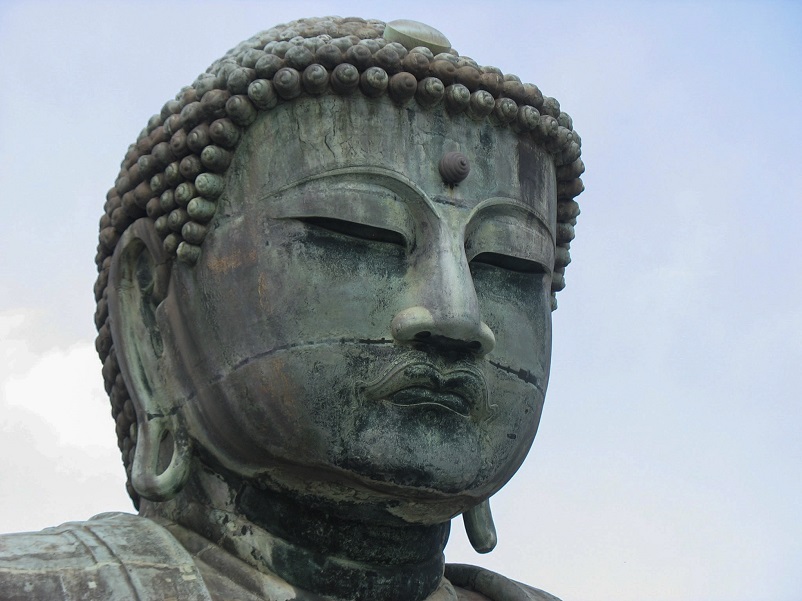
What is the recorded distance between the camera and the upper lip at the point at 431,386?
6266 mm

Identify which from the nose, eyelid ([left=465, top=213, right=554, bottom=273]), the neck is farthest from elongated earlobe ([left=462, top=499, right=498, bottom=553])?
eyelid ([left=465, top=213, right=554, bottom=273])

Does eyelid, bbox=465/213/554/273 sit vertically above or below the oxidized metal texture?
below

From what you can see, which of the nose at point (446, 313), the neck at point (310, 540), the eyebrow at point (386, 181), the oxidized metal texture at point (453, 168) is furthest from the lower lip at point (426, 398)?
the oxidized metal texture at point (453, 168)

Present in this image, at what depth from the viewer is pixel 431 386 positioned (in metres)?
6.35

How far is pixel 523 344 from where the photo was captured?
6.80 metres

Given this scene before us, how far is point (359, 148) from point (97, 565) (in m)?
2.12

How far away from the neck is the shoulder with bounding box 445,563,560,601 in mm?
807

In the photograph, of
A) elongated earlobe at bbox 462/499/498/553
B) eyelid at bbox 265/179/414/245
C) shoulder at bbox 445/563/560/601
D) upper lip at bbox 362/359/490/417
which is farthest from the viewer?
shoulder at bbox 445/563/560/601

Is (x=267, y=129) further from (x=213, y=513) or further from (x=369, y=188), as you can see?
(x=213, y=513)

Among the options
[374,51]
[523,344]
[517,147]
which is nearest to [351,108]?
[374,51]

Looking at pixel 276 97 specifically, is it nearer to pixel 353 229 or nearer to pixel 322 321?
pixel 353 229

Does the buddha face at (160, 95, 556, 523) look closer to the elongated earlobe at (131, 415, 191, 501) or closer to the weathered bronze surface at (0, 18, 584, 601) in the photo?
the weathered bronze surface at (0, 18, 584, 601)

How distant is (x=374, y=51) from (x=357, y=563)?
7.53 ft

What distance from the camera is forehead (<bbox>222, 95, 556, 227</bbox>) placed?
21.6ft
